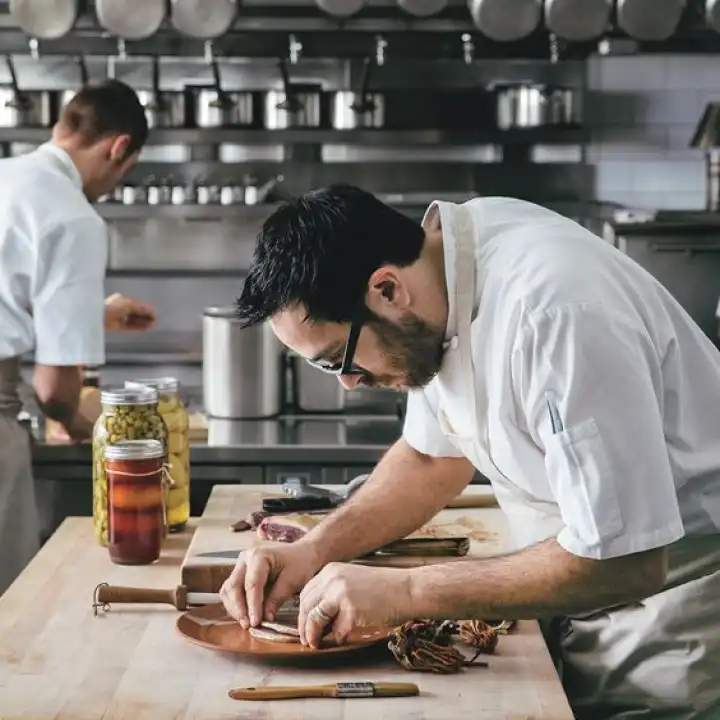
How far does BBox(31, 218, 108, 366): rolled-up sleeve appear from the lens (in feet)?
11.2

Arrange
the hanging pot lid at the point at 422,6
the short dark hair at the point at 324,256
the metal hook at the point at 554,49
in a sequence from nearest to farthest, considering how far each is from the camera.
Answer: the short dark hair at the point at 324,256
the hanging pot lid at the point at 422,6
the metal hook at the point at 554,49

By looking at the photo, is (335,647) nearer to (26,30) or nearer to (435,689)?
(435,689)

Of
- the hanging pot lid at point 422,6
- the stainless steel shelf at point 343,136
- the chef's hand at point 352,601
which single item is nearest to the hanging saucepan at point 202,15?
the hanging pot lid at point 422,6

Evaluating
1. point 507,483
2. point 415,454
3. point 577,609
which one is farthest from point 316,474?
point 577,609

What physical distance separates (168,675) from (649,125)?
4.29 meters

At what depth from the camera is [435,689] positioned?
1753mm

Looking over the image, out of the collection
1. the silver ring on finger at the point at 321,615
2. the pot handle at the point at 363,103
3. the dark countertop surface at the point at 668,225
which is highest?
the pot handle at the point at 363,103

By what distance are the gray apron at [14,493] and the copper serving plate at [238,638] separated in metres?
1.50

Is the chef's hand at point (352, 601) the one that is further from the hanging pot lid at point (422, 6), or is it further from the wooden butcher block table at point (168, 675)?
the hanging pot lid at point (422, 6)

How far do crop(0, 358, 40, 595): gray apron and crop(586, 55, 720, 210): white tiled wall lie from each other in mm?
2964

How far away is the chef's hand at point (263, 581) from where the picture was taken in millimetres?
1966

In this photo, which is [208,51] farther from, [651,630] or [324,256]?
[651,630]

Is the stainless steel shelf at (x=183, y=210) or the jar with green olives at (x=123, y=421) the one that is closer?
the jar with green olives at (x=123, y=421)

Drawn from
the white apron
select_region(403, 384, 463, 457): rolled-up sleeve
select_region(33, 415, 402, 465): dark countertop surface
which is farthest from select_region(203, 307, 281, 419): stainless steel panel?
the white apron
